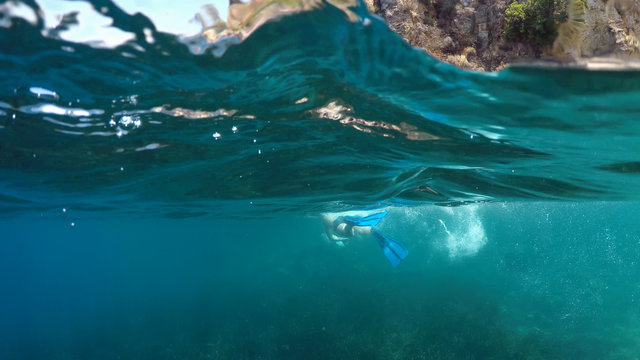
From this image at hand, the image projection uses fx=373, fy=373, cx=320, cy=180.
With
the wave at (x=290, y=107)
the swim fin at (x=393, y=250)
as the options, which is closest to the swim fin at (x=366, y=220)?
the swim fin at (x=393, y=250)

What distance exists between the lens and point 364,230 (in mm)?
27094

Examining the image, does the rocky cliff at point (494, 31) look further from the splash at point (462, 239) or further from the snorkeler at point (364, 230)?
the splash at point (462, 239)

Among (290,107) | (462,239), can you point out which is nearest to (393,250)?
(290,107)

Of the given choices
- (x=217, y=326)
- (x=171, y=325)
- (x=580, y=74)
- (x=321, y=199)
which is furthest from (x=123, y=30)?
(x=171, y=325)

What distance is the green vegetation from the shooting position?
532 cm

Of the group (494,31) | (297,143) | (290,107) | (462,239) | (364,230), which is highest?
(494,31)

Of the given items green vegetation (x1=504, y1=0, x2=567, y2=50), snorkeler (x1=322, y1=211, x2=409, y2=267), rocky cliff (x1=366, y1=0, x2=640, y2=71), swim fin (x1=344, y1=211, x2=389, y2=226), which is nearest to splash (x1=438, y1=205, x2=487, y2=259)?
snorkeler (x1=322, y1=211, x2=409, y2=267)

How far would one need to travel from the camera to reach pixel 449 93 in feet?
25.1

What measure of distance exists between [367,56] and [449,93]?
209cm

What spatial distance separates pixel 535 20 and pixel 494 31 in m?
0.68

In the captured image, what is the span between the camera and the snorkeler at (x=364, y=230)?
2288 cm

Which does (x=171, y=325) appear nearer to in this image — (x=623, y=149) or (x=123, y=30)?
(x=123, y=30)

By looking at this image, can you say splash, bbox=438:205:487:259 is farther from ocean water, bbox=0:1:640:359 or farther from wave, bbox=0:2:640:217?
wave, bbox=0:2:640:217

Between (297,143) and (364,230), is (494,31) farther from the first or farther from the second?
(364,230)
